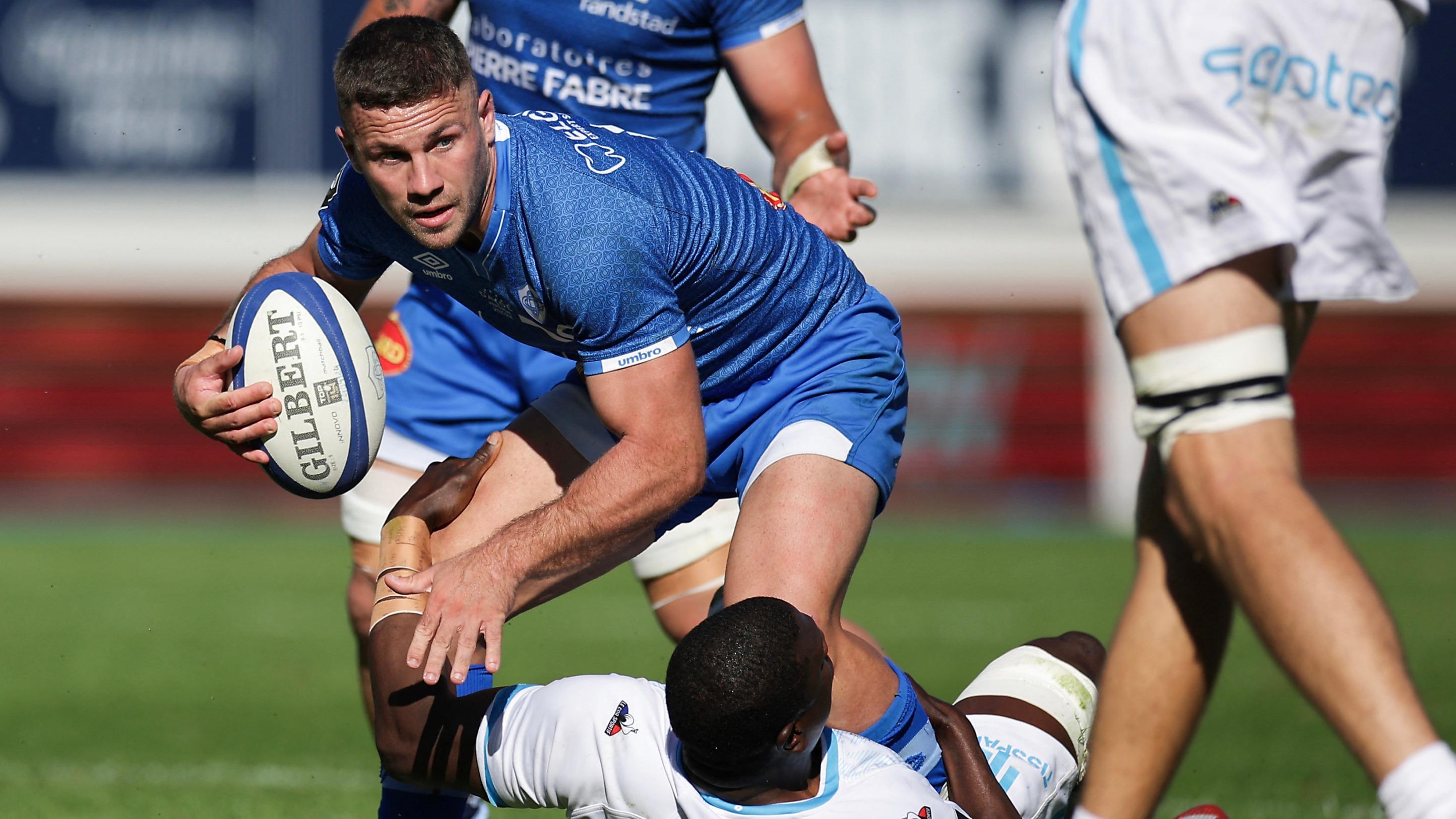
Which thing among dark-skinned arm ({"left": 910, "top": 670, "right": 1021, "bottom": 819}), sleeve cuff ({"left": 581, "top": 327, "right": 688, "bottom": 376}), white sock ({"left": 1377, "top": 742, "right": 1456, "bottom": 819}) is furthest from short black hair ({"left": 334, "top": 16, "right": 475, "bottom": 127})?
white sock ({"left": 1377, "top": 742, "right": 1456, "bottom": 819})

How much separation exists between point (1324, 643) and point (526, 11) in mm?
2834

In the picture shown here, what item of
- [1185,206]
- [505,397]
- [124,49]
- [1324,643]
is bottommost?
[124,49]

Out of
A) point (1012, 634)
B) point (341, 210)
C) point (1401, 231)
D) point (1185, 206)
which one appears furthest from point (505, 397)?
point (1401, 231)

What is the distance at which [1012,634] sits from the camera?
8.30 m

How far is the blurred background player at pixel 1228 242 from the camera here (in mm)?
2576

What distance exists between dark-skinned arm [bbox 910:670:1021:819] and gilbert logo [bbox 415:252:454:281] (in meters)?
1.40

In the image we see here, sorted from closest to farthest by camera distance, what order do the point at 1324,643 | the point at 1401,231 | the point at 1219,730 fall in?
the point at 1324,643 → the point at 1219,730 → the point at 1401,231

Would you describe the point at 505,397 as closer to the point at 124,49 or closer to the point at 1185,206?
the point at 1185,206

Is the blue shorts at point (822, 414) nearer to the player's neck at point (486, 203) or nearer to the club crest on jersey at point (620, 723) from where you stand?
the player's neck at point (486, 203)

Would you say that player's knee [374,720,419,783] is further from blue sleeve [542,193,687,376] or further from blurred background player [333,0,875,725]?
blurred background player [333,0,875,725]

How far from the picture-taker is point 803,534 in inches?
129

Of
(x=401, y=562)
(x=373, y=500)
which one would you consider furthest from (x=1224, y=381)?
(x=373, y=500)

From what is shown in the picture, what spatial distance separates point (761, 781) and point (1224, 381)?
1.06 meters

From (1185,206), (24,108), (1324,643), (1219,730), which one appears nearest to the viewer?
(1324,643)
